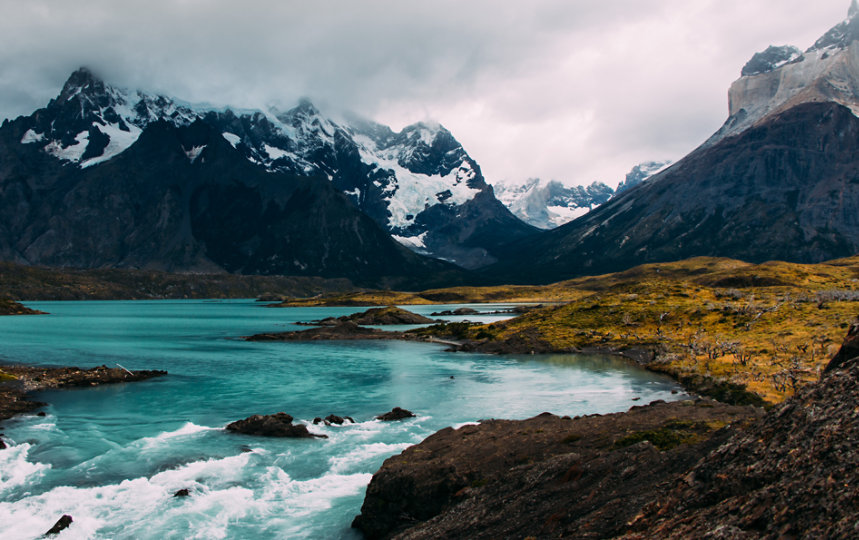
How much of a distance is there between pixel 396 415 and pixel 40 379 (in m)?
54.2

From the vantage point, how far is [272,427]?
169 ft

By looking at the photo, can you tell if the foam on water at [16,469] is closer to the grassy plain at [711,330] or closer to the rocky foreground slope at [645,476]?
the rocky foreground slope at [645,476]

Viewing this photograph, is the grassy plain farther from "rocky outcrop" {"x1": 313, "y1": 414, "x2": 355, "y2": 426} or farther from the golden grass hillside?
"rocky outcrop" {"x1": 313, "y1": 414, "x2": 355, "y2": 426}

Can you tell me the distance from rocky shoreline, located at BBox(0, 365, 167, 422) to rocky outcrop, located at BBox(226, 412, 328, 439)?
2653cm

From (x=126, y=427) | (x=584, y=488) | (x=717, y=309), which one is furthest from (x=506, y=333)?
(x=584, y=488)

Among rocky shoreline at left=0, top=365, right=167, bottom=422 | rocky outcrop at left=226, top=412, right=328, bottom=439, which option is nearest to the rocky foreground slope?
rocky outcrop at left=226, top=412, right=328, bottom=439

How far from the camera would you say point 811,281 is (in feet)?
607

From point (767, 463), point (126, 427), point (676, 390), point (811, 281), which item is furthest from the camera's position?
point (811, 281)

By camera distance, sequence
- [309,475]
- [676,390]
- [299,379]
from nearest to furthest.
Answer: [309,475]
[676,390]
[299,379]

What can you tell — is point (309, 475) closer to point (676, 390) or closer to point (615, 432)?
point (615, 432)

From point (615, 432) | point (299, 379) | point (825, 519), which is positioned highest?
point (825, 519)

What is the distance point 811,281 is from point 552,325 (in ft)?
360

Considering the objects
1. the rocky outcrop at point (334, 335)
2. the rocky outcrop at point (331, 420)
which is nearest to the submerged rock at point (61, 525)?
the rocky outcrop at point (331, 420)

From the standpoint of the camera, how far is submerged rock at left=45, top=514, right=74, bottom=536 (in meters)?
30.7
